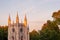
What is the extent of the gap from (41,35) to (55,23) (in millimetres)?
6024

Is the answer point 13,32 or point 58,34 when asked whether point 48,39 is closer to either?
point 58,34

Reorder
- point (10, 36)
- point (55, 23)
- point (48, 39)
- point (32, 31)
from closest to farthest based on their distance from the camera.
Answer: point (10, 36) → point (48, 39) → point (55, 23) → point (32, 31)

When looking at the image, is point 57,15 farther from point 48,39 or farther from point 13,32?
point 13,32

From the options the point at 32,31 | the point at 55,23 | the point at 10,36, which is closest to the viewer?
the point at 10,36

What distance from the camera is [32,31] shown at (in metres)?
77.3

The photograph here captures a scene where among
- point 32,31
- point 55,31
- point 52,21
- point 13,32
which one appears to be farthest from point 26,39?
point 32,31

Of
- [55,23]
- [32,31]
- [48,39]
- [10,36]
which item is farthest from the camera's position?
[32,31]

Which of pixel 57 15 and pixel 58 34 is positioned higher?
pixel 57 15

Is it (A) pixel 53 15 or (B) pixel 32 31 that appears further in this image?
(B) pixel 32 31

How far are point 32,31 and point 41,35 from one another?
50.3ft

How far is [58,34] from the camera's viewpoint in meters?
61.2

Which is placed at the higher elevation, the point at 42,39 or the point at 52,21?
the point at 52,21

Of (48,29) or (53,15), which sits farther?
(53,15)

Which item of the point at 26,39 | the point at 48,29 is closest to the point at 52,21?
the point at 48,29
